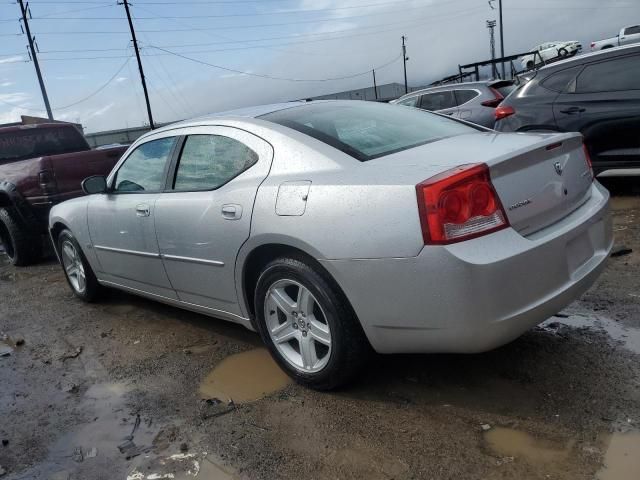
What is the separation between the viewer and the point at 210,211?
328cm

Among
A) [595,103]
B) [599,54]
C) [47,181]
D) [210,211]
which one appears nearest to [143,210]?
[210,211]

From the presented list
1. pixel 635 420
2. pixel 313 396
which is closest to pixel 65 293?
pixel 313 396

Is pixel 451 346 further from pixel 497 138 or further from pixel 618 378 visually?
pixel 497 138

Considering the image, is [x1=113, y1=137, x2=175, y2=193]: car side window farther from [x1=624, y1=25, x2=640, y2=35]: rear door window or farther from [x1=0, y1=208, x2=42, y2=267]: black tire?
[x1=624, y1=25, x2=640, y2=35]: rear door window

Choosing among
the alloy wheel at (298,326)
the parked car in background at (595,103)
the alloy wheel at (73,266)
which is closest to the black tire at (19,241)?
the alloy wheel at (73,266)

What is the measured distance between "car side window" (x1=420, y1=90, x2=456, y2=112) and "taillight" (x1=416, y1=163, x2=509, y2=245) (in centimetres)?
851

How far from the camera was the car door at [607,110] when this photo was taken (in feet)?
18.9

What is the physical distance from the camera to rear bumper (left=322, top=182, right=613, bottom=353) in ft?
7.58

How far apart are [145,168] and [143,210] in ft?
1.38

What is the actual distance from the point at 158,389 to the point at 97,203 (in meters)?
1.88

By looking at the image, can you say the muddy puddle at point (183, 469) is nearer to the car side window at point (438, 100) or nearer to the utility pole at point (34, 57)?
the car side window at point (438, 100)

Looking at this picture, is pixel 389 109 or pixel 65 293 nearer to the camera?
pixel 389 109

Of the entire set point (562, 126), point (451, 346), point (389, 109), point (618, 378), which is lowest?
point (618, 378)

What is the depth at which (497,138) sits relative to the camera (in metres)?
2.98
